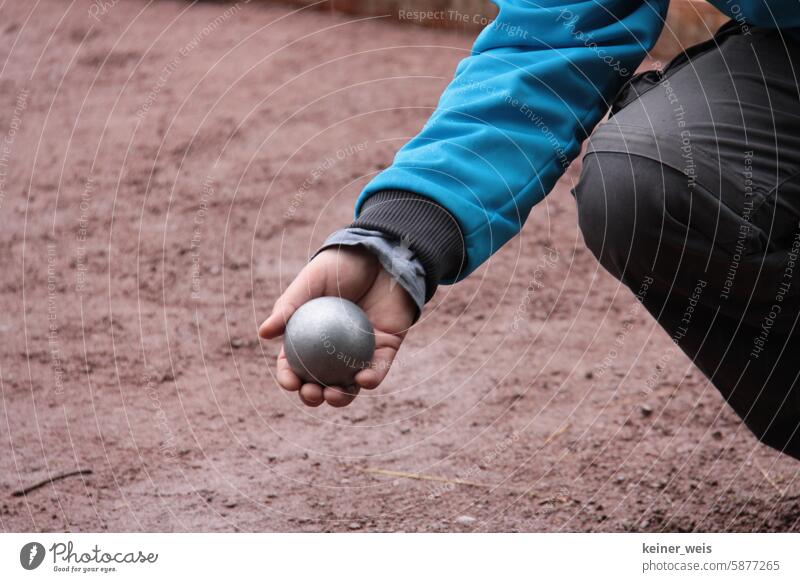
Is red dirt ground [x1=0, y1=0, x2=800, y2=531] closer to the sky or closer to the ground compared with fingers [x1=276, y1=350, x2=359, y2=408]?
closer to the ground

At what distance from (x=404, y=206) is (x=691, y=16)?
3.07 m

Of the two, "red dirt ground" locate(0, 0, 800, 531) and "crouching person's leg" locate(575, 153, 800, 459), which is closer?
"crouching person's leg" locate(575, 153, 800, 459)

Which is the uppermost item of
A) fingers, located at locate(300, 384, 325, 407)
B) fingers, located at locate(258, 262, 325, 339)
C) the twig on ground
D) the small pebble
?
fingers, located at locate(258, 262, 325, 339)

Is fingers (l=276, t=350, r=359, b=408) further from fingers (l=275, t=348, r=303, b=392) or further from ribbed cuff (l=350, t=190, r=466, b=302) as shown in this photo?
ribbed cuff (l=350, t=190, r=466, b=302)

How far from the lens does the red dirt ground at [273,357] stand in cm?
225

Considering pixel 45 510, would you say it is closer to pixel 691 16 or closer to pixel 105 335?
pixel 105 335

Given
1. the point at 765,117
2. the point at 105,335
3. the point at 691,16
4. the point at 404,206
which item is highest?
the point at 765,117

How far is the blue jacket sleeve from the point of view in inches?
69.7

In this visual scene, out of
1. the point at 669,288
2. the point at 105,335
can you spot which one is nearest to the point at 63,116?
the point at 105,335

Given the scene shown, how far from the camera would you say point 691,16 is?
435 centimetres

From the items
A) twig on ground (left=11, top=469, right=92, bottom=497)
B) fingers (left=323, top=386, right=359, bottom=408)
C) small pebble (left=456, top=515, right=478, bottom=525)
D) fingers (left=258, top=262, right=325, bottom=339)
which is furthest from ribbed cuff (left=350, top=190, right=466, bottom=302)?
twig on ground (left=11, top=469, right=92, bottom=497)

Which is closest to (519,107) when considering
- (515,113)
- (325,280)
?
(515,113)

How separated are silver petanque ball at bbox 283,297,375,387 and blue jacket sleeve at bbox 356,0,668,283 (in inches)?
7.8

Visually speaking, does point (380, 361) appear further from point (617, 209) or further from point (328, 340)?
point (617, 209)
